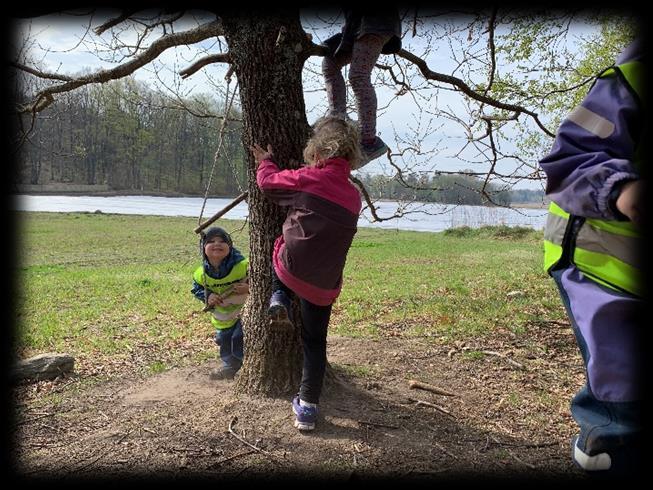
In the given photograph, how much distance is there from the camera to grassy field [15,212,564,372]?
18.8ft

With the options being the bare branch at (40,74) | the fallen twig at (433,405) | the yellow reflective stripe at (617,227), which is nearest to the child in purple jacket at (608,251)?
the yellow reflective stripe at (617,227)

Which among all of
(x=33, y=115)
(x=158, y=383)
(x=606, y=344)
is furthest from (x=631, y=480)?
(x=33, y=115)

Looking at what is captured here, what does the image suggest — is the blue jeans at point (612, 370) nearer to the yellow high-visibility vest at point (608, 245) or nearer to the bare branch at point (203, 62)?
the yellow high-visibility vest at point (608, 245)

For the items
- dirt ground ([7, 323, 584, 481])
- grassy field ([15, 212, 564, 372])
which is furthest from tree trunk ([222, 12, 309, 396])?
grassy field ([15, 212, 564, 372])

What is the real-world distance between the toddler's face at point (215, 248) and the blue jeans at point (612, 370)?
2960mm

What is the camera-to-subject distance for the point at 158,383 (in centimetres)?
415

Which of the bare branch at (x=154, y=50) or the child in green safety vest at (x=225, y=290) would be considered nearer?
the bare branch at (x=154, y=50)

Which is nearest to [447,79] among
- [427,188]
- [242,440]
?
[427,188]

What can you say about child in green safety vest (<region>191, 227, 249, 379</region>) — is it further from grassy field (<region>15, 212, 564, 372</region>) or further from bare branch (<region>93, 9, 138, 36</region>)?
bare branch (<region>93, 9, 138, 36</region>)

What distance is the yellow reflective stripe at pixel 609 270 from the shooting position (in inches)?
62.1

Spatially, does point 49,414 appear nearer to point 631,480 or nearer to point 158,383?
point 158,383

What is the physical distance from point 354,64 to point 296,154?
0.68 m

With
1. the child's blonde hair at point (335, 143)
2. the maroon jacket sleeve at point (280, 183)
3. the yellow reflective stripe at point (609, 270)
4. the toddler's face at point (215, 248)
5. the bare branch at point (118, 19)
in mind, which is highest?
the bare branch at point (118, 19)

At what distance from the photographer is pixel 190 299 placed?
26.6ft
